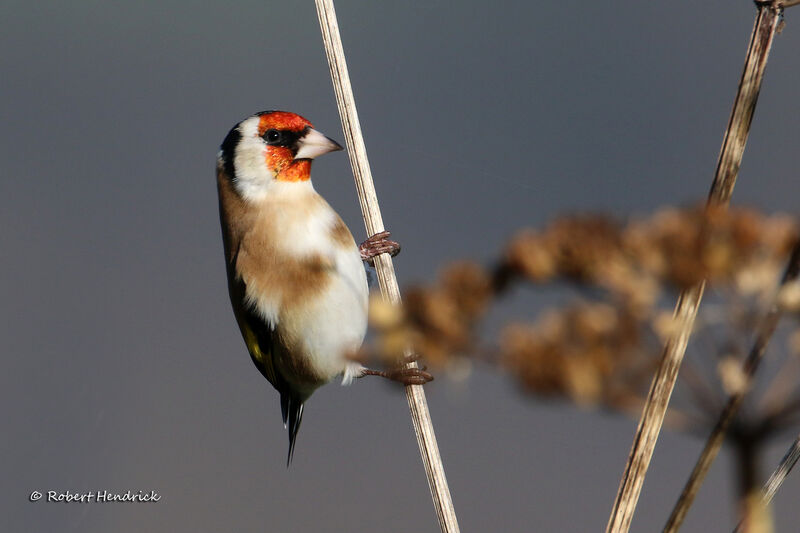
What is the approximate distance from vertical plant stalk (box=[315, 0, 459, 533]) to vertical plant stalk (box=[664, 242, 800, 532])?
1.73ft

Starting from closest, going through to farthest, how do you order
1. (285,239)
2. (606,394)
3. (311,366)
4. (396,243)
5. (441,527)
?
(606,394), (441,527), (396,243), (285,239), (311,366)

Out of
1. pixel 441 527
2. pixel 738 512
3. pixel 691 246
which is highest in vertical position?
pixel 691 246

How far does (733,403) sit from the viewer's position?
0.67 m

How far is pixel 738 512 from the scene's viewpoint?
24.2 inches

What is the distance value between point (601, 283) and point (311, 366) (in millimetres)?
1371

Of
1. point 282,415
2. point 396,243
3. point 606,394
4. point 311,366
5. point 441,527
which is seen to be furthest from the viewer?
point 282,415

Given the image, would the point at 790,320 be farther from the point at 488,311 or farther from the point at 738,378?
the point at 488,311

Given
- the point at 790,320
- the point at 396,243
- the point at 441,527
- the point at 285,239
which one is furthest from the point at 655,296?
the point at 285,239

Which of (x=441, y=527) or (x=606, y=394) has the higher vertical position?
(x=606, y=394)

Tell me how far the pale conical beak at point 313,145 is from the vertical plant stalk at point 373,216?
361mm

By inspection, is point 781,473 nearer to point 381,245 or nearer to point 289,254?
point 381,245

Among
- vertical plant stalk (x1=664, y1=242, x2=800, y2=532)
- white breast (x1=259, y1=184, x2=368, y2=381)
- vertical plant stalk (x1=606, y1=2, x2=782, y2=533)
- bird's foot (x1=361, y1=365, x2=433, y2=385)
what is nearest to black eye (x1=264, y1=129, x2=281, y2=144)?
white breast (x1=259, y1=184, x2=368, y2=381)

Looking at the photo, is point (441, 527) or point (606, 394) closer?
point (606, 394)

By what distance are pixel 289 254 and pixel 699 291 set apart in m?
1.15
